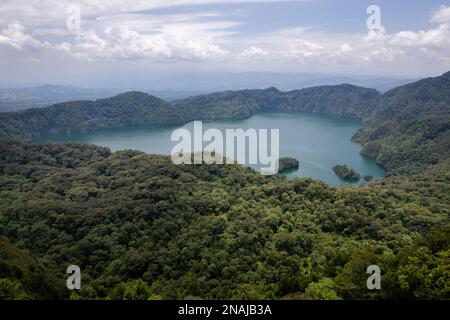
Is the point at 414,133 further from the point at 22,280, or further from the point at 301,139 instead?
the point at 22,280

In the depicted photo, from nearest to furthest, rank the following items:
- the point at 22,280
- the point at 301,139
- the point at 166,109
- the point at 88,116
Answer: the point at 22,280 → the point at 301,139 → the point at 88,116 → the point at 166,109

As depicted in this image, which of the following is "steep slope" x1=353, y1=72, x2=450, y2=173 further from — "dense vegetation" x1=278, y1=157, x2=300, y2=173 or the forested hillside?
the forested hillside

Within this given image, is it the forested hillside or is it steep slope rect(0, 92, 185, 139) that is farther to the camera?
steep slope rect(0, 92, 185, 139)

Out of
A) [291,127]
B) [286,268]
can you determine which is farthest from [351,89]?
[286,268]

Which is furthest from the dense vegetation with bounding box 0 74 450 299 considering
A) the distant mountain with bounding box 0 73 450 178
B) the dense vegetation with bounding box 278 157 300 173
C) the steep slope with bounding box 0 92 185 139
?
the steep slope with bounding box 0 92 185 139

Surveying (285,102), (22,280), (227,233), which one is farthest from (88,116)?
(22,280)
